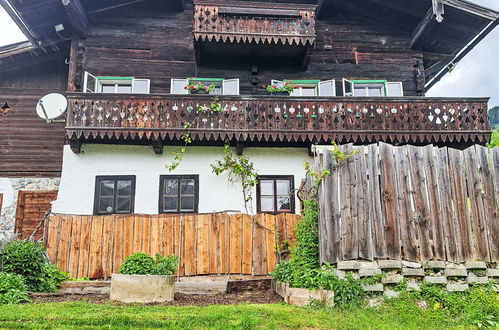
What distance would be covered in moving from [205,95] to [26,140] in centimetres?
737

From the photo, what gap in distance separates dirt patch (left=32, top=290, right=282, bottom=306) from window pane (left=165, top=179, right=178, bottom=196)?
18.6ft

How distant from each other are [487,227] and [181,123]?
32.3ft

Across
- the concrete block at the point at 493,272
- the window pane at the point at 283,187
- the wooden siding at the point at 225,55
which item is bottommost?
the concrete block at the point at 493,272

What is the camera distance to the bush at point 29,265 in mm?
9859

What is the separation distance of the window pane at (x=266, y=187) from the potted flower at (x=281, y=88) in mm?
3457

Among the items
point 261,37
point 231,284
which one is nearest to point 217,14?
point 261,37

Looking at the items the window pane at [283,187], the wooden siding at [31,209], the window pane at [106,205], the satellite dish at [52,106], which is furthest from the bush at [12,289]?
the window pane at [283,187]

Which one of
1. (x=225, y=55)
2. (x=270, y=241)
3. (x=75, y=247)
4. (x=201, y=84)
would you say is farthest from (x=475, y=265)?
(x=225, y=55)

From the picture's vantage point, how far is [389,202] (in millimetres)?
7504

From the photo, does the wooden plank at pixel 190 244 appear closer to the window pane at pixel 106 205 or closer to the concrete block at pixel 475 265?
the window pane at pixel 106 205

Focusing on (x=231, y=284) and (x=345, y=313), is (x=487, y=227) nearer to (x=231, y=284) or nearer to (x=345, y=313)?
(x=345, y=313)

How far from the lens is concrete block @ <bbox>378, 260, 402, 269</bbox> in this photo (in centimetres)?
711

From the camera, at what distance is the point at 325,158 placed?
7.88m

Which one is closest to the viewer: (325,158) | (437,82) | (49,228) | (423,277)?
(423,277)
